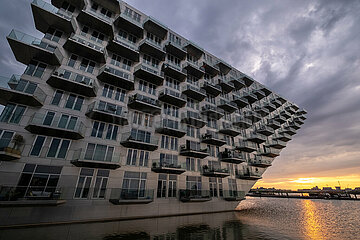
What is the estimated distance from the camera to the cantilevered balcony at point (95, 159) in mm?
16672

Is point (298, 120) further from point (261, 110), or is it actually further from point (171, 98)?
point (171, 98)

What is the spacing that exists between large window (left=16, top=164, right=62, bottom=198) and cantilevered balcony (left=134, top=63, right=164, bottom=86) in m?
16.4

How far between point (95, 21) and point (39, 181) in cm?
2178

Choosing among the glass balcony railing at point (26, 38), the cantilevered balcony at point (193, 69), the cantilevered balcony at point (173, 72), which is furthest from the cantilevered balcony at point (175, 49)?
the glass balcony railing at point (26, 38)

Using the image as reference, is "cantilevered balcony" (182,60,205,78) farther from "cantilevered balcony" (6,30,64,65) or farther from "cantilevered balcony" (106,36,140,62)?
"cantilevered balcony" (6,30,64,65)

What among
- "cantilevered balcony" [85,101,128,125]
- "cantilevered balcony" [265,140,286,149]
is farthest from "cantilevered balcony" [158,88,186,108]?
"cantilevered balcony" [265,140,286,149]

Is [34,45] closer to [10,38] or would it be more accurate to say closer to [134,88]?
[10,38]

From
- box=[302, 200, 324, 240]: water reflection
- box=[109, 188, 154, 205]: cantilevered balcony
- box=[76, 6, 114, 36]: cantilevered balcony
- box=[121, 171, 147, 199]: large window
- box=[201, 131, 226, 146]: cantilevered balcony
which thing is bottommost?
box=[302, 200, 324, 240]: water reflection

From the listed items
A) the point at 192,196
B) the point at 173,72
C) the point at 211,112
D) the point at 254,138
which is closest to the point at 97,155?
the point at 192,196

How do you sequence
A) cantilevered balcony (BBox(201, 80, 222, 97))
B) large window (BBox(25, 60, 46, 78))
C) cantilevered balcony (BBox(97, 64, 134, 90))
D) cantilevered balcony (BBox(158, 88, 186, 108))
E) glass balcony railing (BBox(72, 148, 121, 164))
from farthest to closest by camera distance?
1. cantilevered balcony (BBox(201, 80, 222, 97))
2. cantilevered balcony (BBox(158, 88, 186, 108))
3. cantilevered balcony (BBox(97, 64, 134, 90))
4. large window (BBox(25, 60, 46, 78))
5. glass balcony railing (BBox(72, 148, 121, 164))

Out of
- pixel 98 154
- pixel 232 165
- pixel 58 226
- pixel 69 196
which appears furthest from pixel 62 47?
pixel 232 165

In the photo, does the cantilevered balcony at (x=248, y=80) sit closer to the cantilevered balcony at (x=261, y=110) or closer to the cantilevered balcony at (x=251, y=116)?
the cantilevered balcony at (x=261, y=110)

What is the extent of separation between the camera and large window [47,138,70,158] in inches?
649

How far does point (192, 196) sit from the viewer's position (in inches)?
888
